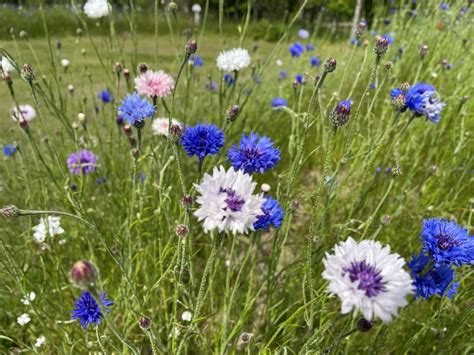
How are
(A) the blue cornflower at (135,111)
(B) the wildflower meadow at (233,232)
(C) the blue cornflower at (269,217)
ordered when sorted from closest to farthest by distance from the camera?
(B) the wildflower meadow at (233,232) → (C) the blue cornflower at (269,217) → (A) the blue cornflower at (135,111)

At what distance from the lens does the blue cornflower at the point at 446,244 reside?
0.78m

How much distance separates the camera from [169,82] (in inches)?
44.5

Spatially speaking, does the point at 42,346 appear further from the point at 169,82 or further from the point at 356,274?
the point at 356,274

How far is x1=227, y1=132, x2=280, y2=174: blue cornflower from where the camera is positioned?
34.9 inches

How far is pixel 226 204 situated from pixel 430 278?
1.52 ft

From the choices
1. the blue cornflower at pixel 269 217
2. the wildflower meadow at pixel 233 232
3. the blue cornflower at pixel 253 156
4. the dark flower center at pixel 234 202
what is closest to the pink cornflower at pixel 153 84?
the wildflower meadow at pixel 233 232

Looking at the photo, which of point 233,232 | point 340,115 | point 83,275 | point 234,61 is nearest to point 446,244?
point 340,115

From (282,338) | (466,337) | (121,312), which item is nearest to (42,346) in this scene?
(121,312)

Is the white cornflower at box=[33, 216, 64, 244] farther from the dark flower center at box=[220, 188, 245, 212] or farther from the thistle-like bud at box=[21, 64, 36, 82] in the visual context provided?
the dark flower center at box=[220, 188, 245, 212]

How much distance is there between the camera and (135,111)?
1.02m

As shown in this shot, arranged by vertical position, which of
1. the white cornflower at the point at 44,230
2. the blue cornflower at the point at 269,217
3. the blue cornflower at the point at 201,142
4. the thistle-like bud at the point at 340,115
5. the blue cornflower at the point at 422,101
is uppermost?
the thistle-like bud at the point at 340,115

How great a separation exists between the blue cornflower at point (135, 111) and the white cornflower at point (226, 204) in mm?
443

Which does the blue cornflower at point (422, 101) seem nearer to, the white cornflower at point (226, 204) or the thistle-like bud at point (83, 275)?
the white cornflower at point (226, 204)

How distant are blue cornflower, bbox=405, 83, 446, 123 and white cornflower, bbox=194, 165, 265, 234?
0.65m
